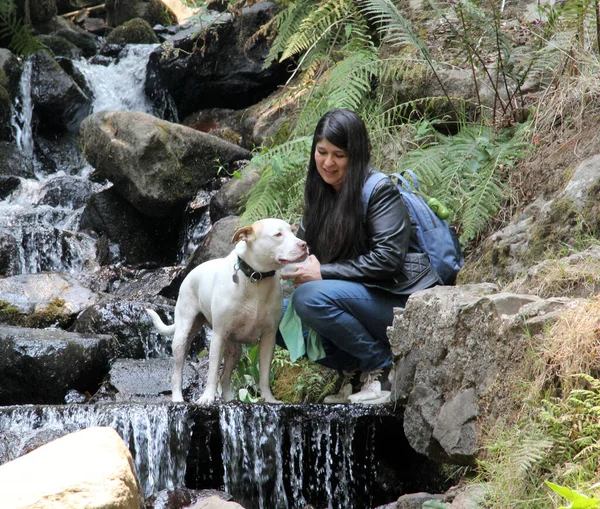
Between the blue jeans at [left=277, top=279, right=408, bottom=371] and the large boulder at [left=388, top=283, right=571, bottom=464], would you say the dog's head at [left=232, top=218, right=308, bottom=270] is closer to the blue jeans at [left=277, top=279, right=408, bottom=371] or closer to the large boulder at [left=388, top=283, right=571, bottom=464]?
the blue jeans at [left=277, top=279, right=408, bottom=371]

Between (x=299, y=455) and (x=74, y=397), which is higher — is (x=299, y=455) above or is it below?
above

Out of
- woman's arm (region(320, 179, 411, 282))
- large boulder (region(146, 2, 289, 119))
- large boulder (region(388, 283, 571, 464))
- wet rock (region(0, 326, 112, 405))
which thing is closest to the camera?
large boulder (region(388, 283, 571, 464))

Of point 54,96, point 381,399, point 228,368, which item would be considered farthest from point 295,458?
point 54,96

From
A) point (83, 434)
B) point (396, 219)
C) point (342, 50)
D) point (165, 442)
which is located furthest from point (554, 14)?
point (83, 434)

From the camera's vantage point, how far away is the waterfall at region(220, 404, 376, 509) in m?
3.90

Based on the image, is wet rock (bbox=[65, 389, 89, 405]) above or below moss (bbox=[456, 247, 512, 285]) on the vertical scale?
below

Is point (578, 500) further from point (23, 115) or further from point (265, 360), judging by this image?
point (23, 115)

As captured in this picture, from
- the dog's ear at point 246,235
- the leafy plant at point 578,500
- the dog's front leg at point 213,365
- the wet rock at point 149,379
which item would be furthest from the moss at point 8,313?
the leafy plant at point 578,500

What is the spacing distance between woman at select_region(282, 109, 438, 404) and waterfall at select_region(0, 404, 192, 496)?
92 centimetres

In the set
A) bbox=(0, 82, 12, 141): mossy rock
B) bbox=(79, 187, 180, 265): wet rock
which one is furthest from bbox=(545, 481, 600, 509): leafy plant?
bbox=(0, 82, 12, 141): mossy rock

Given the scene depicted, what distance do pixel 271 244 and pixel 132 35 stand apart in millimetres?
11532

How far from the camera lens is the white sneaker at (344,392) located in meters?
4.56

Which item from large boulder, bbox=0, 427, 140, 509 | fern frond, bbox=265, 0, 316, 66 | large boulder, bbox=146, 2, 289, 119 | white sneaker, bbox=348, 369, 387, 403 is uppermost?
fern frond, bbox=265, 0, 316, 66

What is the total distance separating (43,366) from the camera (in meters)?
5.84
